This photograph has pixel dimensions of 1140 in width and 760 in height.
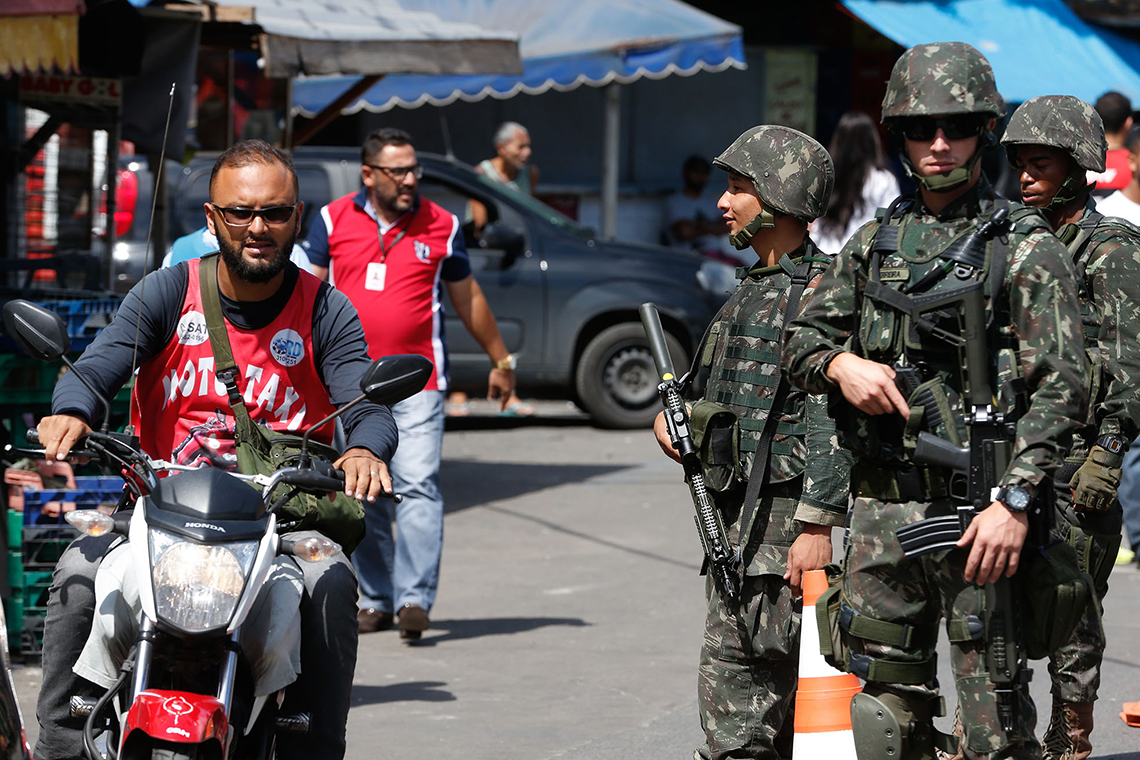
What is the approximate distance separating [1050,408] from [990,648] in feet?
1.79

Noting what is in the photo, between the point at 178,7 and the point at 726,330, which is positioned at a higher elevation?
the point at 178,7

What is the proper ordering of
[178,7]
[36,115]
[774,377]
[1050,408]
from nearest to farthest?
[1050,408] < [774,377] < [178,7] < [36,115]

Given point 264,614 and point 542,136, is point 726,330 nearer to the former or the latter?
point 264,614

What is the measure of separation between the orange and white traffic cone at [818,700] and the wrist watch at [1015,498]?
79 centimetres

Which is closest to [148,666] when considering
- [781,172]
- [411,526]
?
[781,172]

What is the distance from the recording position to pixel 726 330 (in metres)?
4.29

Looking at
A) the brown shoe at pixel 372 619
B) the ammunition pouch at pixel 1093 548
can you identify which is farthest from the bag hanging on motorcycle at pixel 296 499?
the brown shoe at pixel 372 619

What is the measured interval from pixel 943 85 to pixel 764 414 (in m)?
1.04

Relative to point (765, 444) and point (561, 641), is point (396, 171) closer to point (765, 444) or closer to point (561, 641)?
point (561, 641)

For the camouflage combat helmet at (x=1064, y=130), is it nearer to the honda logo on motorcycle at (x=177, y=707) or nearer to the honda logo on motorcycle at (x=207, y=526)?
the honda logo on motorcycle at (x=207, y=526)

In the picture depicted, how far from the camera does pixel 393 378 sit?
146 inches

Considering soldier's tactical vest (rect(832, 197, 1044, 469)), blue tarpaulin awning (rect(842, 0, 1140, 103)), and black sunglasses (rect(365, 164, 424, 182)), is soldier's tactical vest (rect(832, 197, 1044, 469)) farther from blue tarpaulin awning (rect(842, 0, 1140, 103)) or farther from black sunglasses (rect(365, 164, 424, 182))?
blue tarpaulin awning (rect(842, 0, 1140, 103))

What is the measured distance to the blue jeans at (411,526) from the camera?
6734 mm

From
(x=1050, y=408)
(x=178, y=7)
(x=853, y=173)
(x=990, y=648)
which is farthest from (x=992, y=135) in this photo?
(x=178, y=7)
